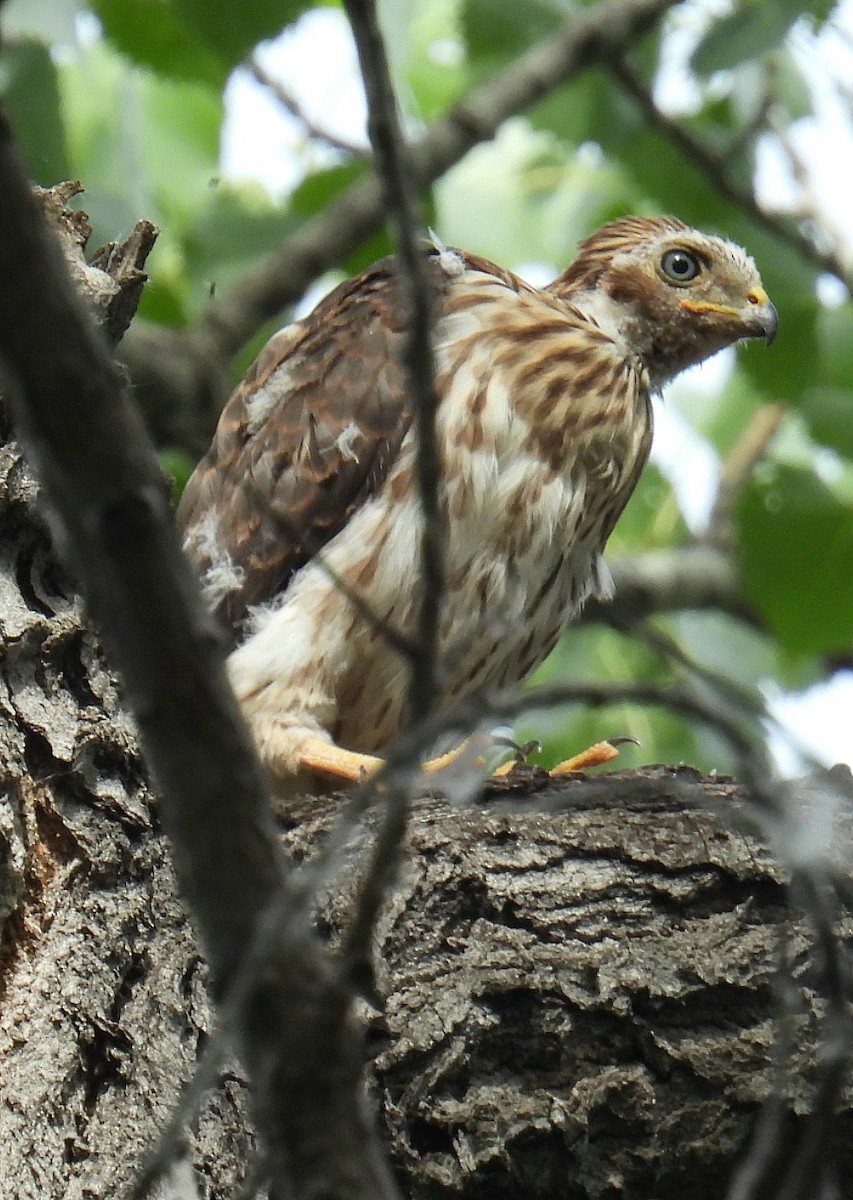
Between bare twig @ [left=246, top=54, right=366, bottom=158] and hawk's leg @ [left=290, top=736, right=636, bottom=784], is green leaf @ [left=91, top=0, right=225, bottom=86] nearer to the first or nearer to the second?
bare twig @ [left=246, top=54, right=366, bottom=158]

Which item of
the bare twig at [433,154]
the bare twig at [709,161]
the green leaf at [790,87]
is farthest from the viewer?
the green leaf at [790,87]

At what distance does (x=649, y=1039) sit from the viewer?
9.00 ft

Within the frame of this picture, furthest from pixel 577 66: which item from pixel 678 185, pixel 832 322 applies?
pixel 832 322

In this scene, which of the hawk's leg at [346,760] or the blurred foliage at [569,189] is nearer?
the hawk's leg at [346,760]

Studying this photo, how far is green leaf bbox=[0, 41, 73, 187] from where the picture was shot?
4.76 m

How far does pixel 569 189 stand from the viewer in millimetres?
7695

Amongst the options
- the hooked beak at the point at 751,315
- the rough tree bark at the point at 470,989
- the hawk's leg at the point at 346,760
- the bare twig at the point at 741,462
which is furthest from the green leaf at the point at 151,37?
the bare twig at the point at 741,462

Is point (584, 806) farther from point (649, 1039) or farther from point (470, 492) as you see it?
point (470, 492)

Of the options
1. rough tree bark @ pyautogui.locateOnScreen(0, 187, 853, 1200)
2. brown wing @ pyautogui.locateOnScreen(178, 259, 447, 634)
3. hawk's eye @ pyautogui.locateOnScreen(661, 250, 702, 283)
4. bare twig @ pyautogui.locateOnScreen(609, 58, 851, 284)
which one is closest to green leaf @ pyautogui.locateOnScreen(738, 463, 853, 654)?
hawk's eye @ pyautogui.locateOnScreen(661, 250, 702, 283)

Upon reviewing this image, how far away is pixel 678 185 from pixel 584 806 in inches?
157

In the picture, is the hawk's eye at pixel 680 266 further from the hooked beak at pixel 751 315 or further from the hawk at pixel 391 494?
the hawk at pixel 391 494

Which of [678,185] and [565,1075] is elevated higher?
[678,185]

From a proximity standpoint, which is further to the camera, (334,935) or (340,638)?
(340,638)

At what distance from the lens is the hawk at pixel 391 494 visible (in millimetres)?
4137
